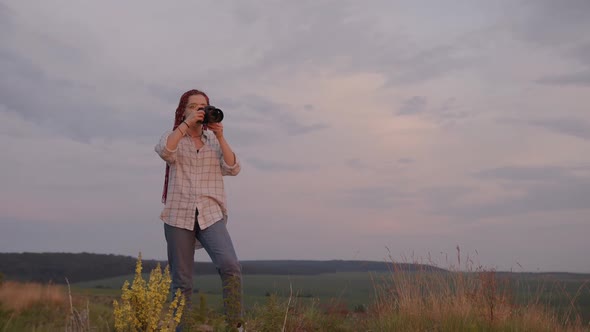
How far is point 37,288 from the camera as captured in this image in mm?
11898

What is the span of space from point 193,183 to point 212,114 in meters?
0.59

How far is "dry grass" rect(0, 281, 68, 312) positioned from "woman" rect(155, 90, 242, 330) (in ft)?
23.9

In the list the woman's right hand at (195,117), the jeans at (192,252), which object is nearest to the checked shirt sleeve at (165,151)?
the woman's right hand at (195,117)

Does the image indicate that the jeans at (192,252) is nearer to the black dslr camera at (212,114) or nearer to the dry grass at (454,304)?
the black dslr camera at (212,114)

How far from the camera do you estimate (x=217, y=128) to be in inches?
187

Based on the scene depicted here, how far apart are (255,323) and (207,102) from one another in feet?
6.34

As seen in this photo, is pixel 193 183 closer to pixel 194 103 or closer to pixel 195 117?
pixel 195 117

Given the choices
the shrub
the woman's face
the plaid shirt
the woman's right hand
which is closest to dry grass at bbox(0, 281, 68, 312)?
the plaid shirt

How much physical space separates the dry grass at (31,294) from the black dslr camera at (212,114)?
776 cm

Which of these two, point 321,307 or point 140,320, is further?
point 321,307

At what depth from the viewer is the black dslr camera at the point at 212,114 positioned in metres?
4.67

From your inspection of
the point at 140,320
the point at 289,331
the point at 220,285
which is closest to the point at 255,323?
the point at 220,285

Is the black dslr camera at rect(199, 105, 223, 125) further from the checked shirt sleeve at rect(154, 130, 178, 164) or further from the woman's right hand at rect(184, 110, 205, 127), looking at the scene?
the checked shirt sleeve at rect(154, 130, 178, 164)

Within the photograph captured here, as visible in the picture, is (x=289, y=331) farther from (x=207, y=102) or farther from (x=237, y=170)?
(x=207, y=102)
